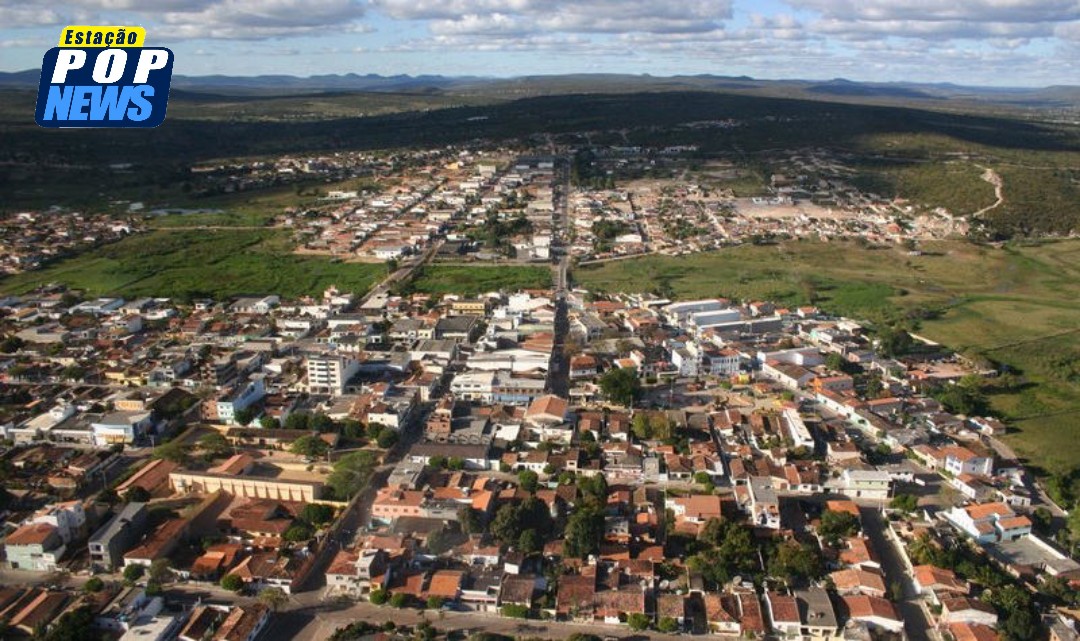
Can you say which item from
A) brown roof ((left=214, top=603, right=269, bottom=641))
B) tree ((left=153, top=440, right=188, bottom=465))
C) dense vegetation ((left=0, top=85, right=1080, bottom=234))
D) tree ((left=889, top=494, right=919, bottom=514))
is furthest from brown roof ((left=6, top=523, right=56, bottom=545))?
dense vegetation ((left=0, top=85, right=1080, bottom=234))

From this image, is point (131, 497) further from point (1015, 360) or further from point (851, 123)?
point (851, 123)

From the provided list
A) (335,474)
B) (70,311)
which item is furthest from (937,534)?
(70,311)

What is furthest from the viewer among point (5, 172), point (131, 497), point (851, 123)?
point (851, 123)

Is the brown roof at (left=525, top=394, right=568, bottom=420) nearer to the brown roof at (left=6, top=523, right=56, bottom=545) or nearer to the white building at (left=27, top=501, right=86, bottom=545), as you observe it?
the white building at (left=27, top=501, right=86, bottom=545)

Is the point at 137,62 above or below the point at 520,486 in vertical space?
above

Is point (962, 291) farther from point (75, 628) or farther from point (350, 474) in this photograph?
point (75, 628)

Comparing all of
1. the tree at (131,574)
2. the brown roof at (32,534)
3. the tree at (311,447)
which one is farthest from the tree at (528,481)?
the brown roof at (32,534)

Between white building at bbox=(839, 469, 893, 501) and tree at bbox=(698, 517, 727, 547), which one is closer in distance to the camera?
tree at bbox=(698, 517, 727, 547)
